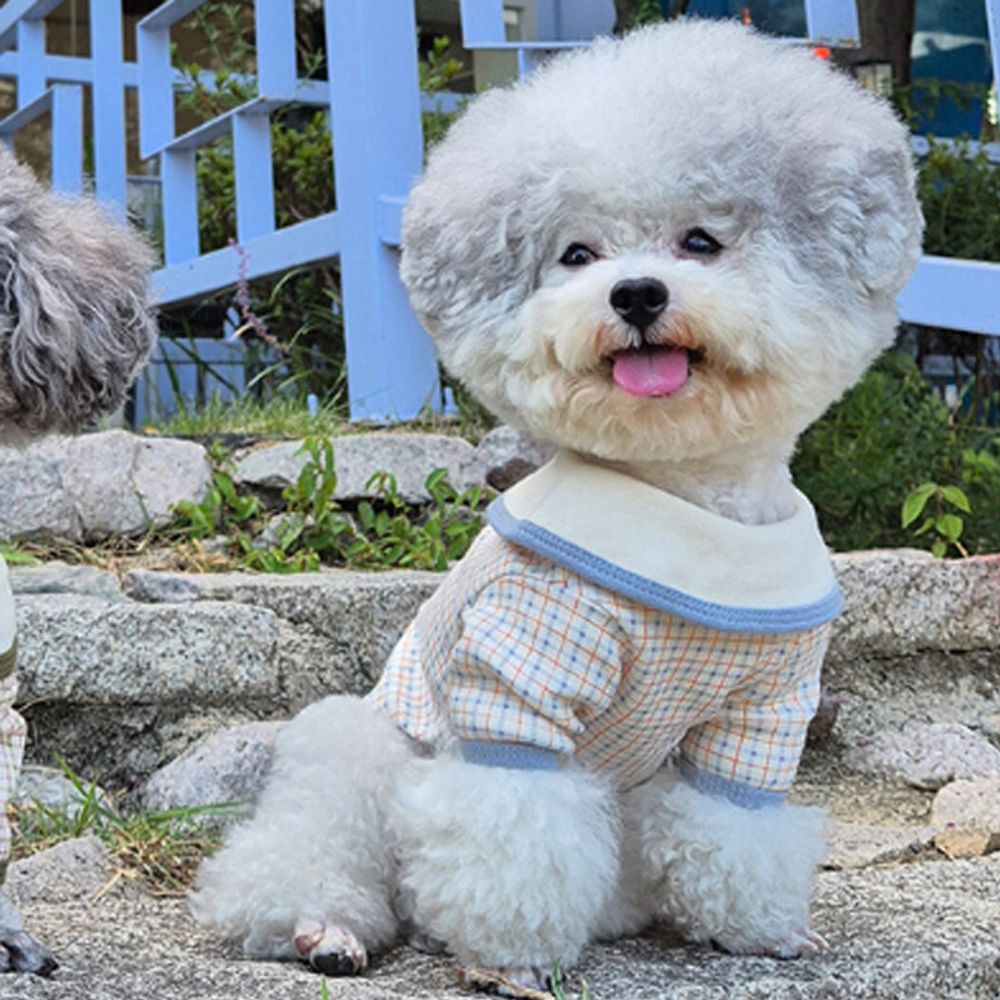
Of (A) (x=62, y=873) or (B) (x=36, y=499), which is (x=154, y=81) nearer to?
(B) (x=36, y=499)

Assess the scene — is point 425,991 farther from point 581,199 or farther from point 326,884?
point 581,199

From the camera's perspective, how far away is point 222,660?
3.05 m

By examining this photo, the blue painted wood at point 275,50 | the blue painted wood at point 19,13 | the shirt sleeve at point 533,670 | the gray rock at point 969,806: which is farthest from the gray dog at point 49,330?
the blue painted wood at point 19,13

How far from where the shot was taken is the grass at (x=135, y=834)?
273cm

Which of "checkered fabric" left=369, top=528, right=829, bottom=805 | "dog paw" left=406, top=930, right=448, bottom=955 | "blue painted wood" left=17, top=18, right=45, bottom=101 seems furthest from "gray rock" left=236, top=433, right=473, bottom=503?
"blue painted wood" left=17, top=18, right=45, bottom=101

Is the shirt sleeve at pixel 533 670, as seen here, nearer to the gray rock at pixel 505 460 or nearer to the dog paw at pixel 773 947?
the dog paw at pixel 773 947

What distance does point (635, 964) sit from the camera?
7.32 feet

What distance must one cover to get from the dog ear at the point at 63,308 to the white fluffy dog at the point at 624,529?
0.36 m

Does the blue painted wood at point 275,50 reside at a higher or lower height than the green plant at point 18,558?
higher

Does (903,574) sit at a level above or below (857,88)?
below

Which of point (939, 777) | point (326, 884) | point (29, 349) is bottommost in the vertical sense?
point (939, 777)

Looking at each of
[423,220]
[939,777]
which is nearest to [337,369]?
[939,777]

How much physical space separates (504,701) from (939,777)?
1.49m

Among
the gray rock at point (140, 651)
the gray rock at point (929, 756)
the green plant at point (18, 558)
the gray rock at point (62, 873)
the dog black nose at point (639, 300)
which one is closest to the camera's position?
the dog black nose at point (639, 300)
